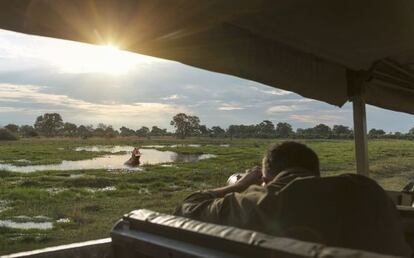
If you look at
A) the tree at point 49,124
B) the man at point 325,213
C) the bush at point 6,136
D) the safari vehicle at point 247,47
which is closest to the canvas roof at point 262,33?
the safari vehicle at point 247,47

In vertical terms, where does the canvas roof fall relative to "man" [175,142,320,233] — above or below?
above

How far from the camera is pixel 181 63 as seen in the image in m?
2.88

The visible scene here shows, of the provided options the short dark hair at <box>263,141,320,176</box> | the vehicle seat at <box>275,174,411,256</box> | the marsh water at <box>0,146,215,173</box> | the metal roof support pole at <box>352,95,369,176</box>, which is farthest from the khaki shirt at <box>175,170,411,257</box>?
the marsh water at <box>0,146,215,173</box>

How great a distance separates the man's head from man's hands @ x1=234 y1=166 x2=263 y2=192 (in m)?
0.13

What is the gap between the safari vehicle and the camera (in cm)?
155

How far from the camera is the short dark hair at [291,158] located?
6.00 feet

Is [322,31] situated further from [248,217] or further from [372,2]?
[248,217]

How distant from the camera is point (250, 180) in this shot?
2049mm

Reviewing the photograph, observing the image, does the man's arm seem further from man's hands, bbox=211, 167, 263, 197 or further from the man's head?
the man's head

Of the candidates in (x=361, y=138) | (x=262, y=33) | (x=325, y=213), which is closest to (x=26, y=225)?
(x=361, y=138)

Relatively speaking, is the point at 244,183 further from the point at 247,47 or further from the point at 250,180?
the point at 247,47

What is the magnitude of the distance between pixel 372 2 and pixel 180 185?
18.3 metres

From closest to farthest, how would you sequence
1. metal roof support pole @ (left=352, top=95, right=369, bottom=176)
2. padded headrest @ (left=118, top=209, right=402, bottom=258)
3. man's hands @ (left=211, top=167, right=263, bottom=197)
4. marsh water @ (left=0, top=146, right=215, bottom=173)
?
1. padded headrest @ (left=118, top=209, right=402, bottom=258)
2. man's hands @ (left=211, top=167, right=263, bottom=197)
3. metal roof support pole @ (left=352, top=95, right=369, bottom=176)
4. marsh water @ (left=0, top=146, right=215, bottom=173)

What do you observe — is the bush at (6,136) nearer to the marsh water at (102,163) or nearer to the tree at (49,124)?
the tree at (49,124)
